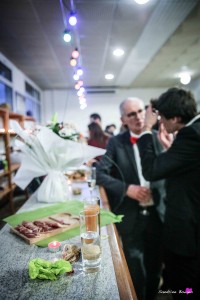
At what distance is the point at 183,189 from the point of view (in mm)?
1297

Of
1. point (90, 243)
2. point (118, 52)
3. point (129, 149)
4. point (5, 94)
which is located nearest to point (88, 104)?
point (5, 94)

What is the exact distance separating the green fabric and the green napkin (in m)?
0.19

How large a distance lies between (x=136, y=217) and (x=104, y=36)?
3.26 meters

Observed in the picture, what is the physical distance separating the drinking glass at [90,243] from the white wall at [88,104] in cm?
830

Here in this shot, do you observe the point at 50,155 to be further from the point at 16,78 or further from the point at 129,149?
the point at 16,78

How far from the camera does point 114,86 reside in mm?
8742

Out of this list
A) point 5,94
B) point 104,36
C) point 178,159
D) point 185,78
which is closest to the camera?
point 178,159

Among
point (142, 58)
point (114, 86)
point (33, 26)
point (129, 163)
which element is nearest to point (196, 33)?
point (142, 58)

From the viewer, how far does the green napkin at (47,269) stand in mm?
739

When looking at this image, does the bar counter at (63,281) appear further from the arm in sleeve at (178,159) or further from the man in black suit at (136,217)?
the man in black suit at (136,217)

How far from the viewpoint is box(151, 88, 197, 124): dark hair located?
4.50 ft

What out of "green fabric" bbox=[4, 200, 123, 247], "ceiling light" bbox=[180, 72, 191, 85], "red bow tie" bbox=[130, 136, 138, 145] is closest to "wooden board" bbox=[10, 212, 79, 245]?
"green fabric" bbox=[4, 200, 123, 247]

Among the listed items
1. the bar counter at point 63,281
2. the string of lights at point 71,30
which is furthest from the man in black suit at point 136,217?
the string of lights at point 71,30

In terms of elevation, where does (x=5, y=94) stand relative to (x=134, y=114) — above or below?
above
